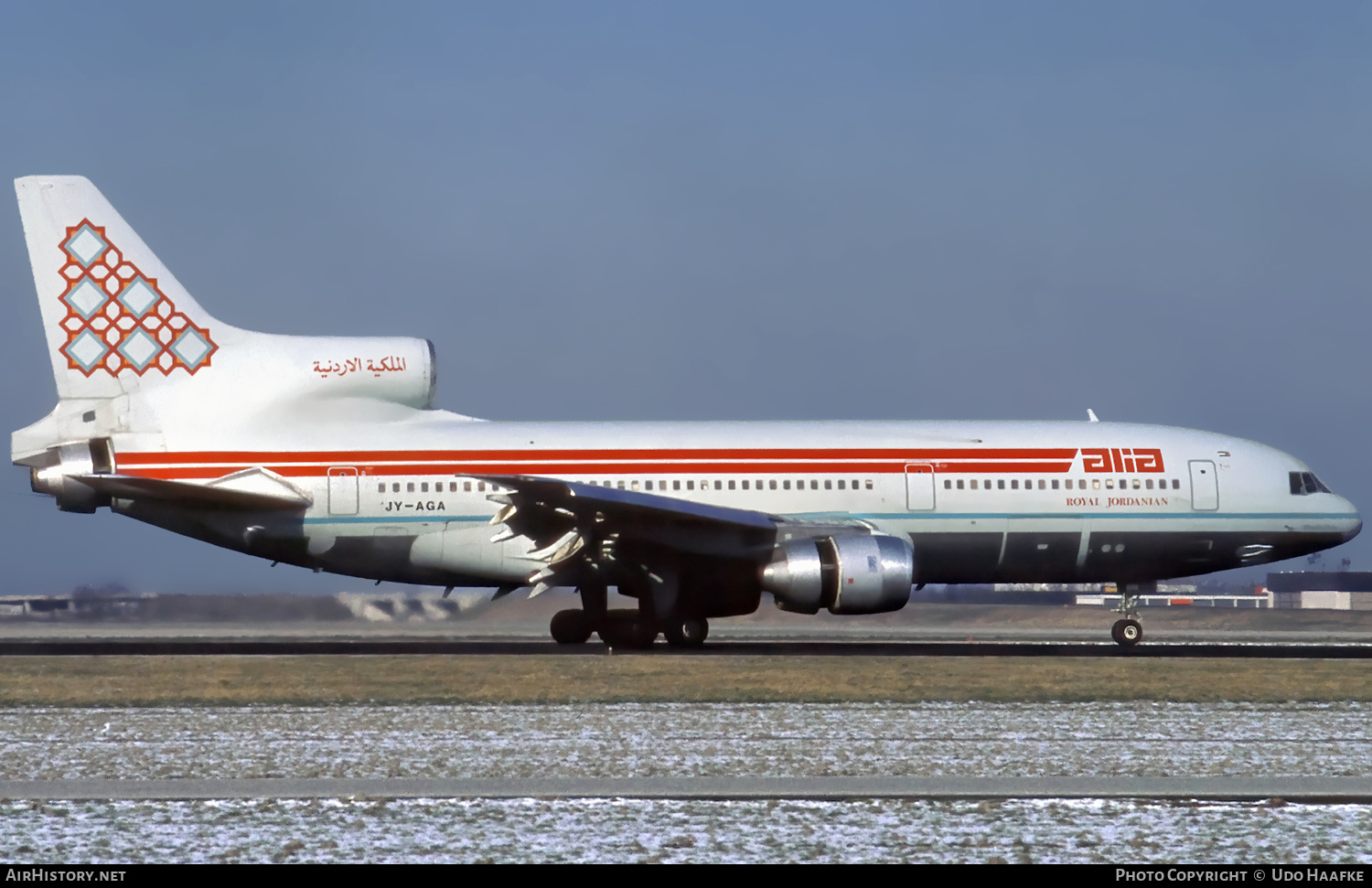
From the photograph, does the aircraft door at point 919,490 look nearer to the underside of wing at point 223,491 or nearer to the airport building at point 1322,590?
the underside of wing at point 223,491

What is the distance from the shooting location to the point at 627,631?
24562mm

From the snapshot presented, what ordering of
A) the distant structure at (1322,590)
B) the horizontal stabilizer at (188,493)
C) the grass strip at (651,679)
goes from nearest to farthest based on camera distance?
1. the grass strip at (651,679)
2. the horizontal stabilizer at (188,493)
3. the distant structure at (1322,590)

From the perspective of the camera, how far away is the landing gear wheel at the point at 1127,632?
86.6ft

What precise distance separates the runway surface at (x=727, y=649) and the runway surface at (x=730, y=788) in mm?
12525

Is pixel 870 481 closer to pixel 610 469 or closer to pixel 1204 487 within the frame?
pixel 610 469

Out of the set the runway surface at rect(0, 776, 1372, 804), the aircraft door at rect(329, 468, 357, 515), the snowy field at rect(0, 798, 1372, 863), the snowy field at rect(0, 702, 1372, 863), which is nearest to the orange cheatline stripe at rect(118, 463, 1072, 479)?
the aircraft door at rect(329, 468, 357, 515)

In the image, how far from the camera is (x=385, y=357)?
26.3 metres

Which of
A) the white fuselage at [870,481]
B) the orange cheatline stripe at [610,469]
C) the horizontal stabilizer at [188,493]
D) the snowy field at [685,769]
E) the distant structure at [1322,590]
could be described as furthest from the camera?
the distant structure at [1322,590]

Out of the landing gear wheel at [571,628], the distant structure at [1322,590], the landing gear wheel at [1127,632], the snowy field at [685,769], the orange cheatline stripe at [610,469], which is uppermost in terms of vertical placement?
the orange cheatline stripe at [610,469]

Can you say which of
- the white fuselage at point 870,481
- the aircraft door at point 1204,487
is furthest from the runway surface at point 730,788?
the aircraft door at point 1204,487

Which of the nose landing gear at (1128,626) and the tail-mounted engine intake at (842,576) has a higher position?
the tail-mounted engine intake at (842,576)

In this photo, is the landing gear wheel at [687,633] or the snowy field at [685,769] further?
the landing gear wheel at [687,633]

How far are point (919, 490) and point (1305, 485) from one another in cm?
782
